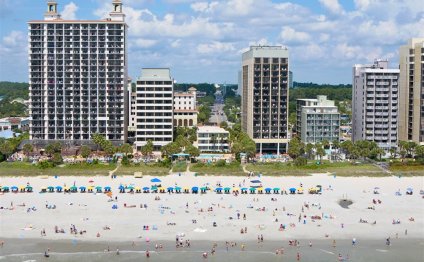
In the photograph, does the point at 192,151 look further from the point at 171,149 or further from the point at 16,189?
the point at 16,189

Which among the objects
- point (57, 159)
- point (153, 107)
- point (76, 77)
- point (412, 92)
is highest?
point (76, 77)

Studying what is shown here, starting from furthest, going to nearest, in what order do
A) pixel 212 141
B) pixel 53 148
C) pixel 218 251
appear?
pixel 212 141 → pixel 53 148 → pixel 218 251

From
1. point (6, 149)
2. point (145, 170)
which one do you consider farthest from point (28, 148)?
point (145, 170)

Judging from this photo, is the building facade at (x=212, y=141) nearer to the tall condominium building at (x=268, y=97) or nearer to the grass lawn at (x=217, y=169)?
the tall condominium building at (x=268, y=97)

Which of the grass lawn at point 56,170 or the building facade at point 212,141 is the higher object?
the building facade at point 212,141

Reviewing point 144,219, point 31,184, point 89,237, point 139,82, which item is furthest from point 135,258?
point 139,82

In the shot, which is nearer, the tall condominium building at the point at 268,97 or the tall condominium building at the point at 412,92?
the tall condominium building at the point at 412,92

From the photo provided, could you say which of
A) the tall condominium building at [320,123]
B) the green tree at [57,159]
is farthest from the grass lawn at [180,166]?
the tall condominium building at [320,123]

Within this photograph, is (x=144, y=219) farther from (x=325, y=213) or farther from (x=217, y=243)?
(x=325, y=213)
